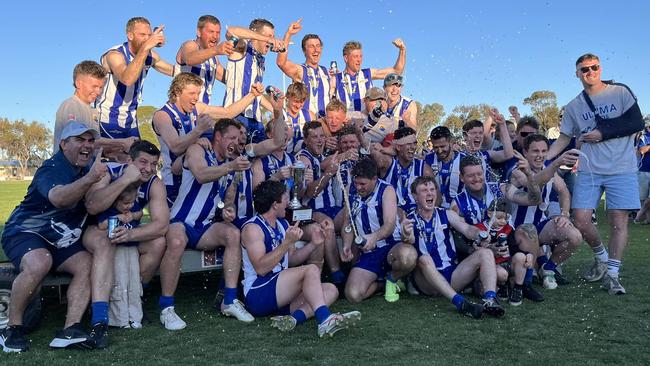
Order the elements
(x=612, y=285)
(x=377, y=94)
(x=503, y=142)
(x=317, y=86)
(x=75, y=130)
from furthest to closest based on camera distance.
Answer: (x=317, y=86)
(x=377, y=94)
(x=503, y=142)
(x=612, y=285)
(x=75, y=130)

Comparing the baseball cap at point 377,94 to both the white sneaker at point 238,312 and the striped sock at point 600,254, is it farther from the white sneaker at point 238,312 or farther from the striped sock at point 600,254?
the white sneaker at point 238,312

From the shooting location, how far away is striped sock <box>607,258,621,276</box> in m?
5.46

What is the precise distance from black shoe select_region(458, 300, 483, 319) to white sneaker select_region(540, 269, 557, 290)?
1517mm

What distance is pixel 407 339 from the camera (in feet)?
13.1

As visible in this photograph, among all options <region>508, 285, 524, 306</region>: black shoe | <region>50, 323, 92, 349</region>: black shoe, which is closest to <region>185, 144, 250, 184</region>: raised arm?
<region>50, 323, 92, 349</region>: black shoe

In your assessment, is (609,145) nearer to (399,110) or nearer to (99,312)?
(399,110)

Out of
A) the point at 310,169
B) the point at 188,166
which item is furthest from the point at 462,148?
the point at 188,166

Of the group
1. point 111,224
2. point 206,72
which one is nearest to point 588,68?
point 206,72

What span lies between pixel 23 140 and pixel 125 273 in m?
83.4

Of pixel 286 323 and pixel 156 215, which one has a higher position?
pixel 156 215

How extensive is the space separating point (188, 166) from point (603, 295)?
414 centimetres

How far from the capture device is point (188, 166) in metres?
5.11

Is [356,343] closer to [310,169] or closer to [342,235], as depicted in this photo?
[342,235]

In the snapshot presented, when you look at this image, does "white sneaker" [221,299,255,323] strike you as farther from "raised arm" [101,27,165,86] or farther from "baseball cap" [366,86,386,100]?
"baseball cap" [366,86,386,100]
